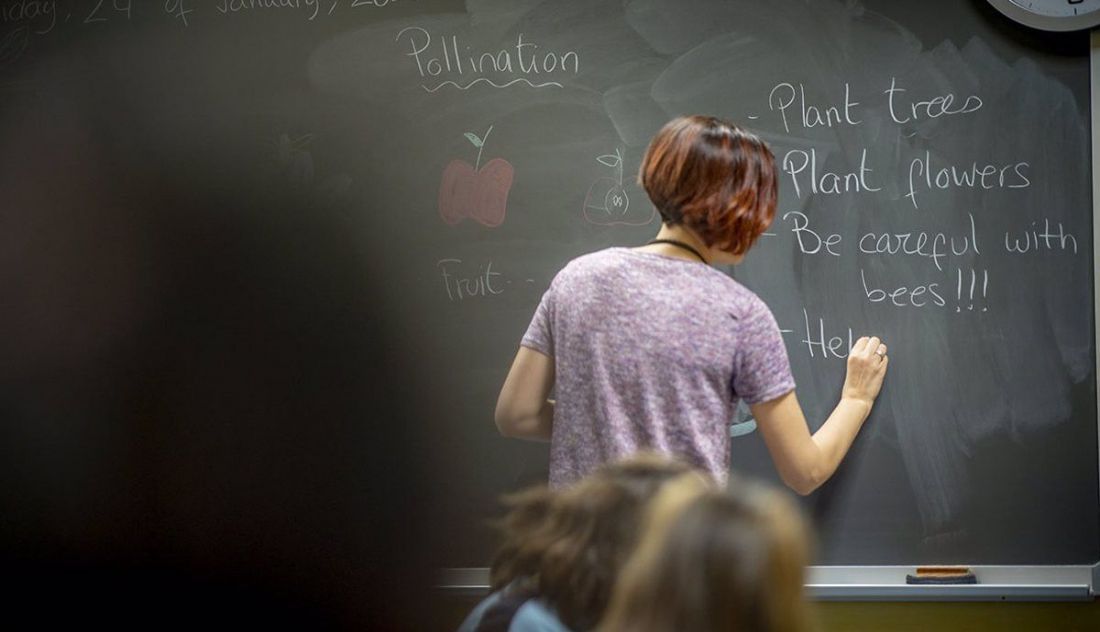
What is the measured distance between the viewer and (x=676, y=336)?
1.85m

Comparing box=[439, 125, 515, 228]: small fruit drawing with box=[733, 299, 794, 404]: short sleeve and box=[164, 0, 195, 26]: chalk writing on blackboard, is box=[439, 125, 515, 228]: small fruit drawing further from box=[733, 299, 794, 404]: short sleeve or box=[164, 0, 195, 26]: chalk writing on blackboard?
box=[733, 299, 794, 404]: short sleeve

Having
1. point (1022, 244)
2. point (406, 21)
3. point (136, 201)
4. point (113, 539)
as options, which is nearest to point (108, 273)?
point (136, 201)

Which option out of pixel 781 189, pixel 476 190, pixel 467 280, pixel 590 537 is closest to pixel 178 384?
pixel 467 280

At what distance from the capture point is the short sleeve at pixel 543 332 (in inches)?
77.7

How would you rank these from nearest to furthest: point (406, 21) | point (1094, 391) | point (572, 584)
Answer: point (572, 584) → point (1094, 391) → point (406, 21)

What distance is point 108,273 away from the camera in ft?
9.00

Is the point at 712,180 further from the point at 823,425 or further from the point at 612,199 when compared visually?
the point at 823,425

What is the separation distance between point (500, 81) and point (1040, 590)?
1.62 metres

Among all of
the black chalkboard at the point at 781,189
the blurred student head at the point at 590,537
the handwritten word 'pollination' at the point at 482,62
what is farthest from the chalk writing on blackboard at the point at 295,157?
the blurred student head at the point at 590,537

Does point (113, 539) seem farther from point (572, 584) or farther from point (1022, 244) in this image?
point (1022, 244)

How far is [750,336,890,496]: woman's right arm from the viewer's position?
195 centimetres

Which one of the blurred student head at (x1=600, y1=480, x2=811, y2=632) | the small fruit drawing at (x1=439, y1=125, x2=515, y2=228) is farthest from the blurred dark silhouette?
the blurred student head at (x1=600, y1=480, x2=811, y2=632)

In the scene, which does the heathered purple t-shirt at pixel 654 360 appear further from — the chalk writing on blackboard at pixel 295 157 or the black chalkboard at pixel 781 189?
the chalk writing on blackboard at pixel 295 157

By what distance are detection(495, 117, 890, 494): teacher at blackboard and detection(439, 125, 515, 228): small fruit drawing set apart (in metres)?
0.66
